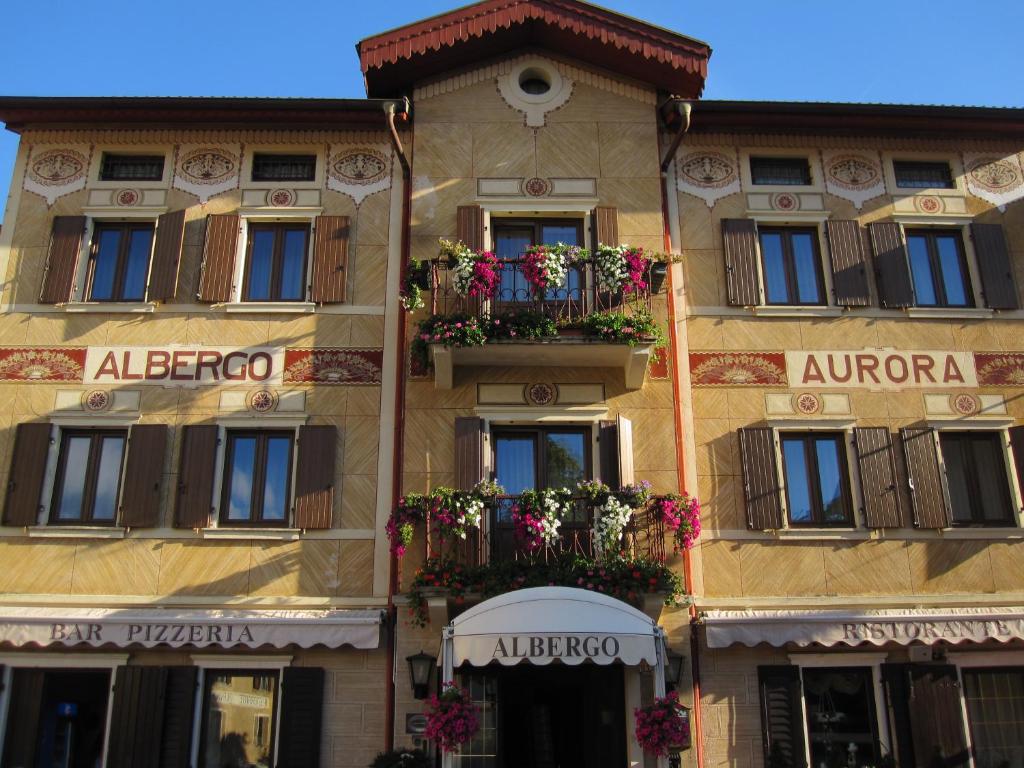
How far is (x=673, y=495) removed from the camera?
42.8ft

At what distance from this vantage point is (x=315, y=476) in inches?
535

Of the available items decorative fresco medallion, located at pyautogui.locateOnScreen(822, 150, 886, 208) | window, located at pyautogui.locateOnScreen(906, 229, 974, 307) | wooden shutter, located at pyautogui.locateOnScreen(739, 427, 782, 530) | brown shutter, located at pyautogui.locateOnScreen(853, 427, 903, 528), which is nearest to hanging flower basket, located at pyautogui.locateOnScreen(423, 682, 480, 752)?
wooden shutter, located at pyautogui.locateOnScreen(739, 427, 782, 530)

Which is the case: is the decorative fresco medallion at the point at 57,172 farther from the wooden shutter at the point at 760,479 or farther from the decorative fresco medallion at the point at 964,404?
the decorative fresco medallion at the point at 964,404

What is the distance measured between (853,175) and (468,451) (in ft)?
24.9

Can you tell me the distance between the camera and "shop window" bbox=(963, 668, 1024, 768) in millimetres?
12884

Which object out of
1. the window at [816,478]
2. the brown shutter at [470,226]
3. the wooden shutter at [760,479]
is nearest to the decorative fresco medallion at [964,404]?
the window at [816,478]

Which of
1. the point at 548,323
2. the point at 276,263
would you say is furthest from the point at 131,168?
the point at 548,323

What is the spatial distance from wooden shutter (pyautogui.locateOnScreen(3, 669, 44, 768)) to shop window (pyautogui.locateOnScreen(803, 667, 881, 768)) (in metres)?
9.95

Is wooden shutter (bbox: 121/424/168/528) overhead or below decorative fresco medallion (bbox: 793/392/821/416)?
below

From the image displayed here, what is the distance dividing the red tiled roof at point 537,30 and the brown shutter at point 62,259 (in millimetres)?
5041

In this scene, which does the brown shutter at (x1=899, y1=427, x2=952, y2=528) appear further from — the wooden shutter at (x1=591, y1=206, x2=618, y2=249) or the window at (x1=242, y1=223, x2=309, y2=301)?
the window at (x1=242, y1=223, x2=309, y2=301)

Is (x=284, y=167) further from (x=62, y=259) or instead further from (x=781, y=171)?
(x=781, y=171)

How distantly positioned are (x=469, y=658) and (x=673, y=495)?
3.51m

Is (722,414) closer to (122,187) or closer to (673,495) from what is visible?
(673,495)
